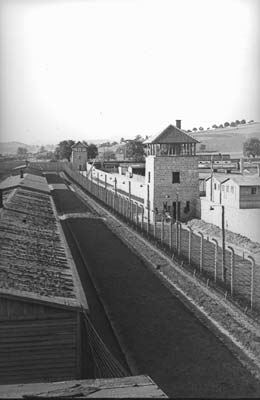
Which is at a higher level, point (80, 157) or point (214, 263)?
point (80, 157)

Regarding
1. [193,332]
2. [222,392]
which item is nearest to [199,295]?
[193,332]

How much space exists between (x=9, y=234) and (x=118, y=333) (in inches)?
137

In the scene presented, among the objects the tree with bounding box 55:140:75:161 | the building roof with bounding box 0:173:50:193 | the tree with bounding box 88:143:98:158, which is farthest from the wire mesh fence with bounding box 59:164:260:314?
the tree with bounding box 55:140:75:161

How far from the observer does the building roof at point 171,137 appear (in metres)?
30.1

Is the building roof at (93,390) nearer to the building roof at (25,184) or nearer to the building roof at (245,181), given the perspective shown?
the building roof at (25,184)

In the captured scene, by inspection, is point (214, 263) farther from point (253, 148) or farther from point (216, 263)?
point (253, 148)

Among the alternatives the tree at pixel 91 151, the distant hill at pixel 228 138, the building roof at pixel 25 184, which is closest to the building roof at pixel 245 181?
the building roof at pixel 25 184

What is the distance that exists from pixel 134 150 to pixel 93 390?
8278 centimetres

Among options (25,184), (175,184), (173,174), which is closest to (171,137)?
(173,174)

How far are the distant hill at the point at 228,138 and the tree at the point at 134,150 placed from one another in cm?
1507

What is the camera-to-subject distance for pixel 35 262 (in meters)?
10.1

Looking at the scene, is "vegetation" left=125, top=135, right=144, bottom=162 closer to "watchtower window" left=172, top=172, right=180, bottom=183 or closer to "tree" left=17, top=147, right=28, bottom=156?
"tree" left=17, top=147, right=28, bottom=156

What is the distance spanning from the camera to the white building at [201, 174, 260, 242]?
2155cm

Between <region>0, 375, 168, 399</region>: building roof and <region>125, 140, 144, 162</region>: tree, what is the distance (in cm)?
7995
